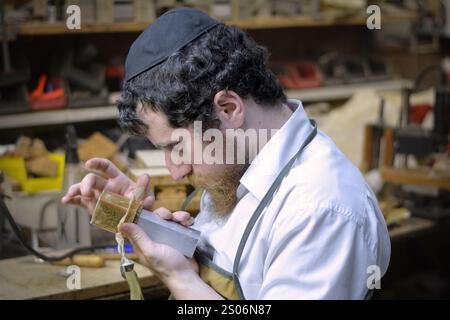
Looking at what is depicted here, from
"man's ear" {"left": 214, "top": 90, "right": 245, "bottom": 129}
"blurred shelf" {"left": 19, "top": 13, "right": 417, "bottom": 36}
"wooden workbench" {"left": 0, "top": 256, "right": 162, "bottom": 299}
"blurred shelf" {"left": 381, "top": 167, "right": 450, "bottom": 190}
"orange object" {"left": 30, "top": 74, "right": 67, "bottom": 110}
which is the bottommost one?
"wooden workbench" {"left": 0, "top": 256, "right": 162, "bottom": 299}

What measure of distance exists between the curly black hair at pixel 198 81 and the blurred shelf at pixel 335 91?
91.9 inches

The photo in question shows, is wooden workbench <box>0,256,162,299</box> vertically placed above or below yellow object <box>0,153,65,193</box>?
below

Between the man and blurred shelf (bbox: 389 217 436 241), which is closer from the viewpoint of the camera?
the man

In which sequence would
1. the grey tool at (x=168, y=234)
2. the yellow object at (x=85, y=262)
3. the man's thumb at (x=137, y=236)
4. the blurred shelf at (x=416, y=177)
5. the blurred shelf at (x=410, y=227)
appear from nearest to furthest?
the man's thumb at (x=137, y=236) < the grey tool at (x=168, y=234) < the yellow object at (x=85, y=262) < the blurred shelf at (x=410, y=227) < the blurred shelf at (x=416, y=177)

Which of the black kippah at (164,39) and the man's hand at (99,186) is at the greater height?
the black kippah at (164,39)

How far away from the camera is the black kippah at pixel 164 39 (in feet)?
4.78

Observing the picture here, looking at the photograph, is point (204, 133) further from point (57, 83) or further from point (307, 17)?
point (307, 17)

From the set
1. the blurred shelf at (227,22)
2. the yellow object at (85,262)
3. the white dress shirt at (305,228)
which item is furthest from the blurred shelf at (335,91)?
the white dress shirt at (305,228)

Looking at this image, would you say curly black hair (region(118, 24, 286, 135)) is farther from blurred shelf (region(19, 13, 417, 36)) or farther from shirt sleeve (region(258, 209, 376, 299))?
blurred shelf (region(19, 13, 417, 36))

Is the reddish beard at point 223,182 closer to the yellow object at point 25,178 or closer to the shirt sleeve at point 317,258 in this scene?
the shirt sleeve at point 317,258

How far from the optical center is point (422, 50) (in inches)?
174

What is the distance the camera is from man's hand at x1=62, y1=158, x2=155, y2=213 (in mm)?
1656

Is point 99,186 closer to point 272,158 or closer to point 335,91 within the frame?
point 272,158

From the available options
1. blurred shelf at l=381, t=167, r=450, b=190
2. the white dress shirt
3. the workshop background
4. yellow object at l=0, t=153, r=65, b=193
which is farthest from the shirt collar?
blurred shelf at l=381, t=167, r=450, b=190
